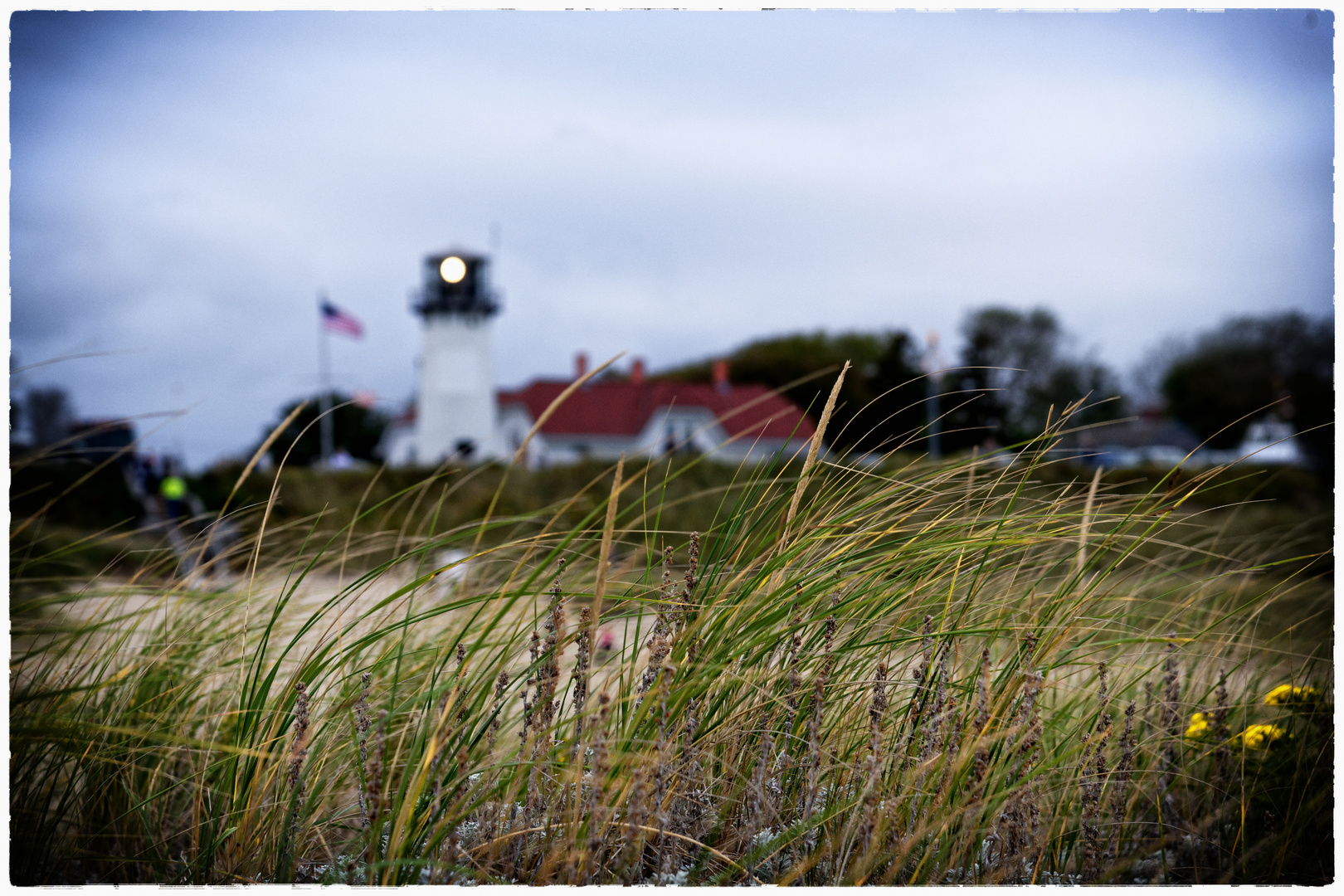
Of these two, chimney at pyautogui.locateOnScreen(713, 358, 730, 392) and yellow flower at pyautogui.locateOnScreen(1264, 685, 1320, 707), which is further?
chimney at pyautogui.locateOnScreen(713, 358, 730, 392)

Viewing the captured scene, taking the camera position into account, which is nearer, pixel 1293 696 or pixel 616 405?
pixel 1293 696

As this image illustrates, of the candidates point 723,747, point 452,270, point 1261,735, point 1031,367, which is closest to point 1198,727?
point 1261,735

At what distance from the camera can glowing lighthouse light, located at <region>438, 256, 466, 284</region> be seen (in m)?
26.5

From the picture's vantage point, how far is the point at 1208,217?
92.0 inches

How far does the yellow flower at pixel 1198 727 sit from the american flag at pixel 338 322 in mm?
23113

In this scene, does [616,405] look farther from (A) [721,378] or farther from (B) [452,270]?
(B) [452,270]

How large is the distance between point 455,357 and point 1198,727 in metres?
28.2

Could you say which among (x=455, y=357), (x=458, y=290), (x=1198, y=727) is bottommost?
(x=1198, y=727)

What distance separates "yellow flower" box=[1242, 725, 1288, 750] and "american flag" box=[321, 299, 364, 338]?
2324 cm

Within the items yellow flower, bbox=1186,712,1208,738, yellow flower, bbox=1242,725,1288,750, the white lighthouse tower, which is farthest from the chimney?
yellow flower, bbox=1242,725,1288,750

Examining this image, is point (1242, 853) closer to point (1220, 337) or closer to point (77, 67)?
point (77, 67)

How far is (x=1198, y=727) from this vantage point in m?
1.73

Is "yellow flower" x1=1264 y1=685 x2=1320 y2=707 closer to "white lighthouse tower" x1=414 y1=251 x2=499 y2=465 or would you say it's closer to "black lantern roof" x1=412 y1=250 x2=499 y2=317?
"white lighthouse tower" x1=414 y1=251 x2=499 y2=465

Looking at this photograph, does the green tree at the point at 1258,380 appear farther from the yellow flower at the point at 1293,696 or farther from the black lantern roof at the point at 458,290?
the black lantern roof at the point at 458,290
